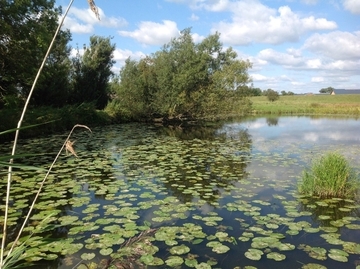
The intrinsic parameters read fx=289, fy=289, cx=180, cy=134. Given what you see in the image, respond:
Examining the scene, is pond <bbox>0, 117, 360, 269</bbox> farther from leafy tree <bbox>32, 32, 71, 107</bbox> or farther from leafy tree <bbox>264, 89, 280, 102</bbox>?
leafy tree <bbox>264, 89, 280, 102</bbox>

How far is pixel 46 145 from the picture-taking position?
37.2ft

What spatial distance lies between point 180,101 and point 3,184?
60.3 feet

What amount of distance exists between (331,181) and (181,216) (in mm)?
3237

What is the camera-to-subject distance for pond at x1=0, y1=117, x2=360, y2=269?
346 centimetres

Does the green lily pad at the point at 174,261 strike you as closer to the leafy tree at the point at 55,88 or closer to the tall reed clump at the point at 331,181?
the tall reed clump at the point at 331,181

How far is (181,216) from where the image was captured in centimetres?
475

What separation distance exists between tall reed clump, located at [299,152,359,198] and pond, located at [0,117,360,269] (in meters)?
0.29

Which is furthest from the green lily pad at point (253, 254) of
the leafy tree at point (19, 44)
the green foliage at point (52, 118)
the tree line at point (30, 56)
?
the leafy tree at point (19, 44)

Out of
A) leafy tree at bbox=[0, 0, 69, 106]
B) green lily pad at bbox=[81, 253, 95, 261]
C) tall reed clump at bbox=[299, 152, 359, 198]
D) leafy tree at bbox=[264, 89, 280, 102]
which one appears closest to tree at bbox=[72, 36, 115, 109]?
leafy tree at bbox=[0, 0, 69, 106]

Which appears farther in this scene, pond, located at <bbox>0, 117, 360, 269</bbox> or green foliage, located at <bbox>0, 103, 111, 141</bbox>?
green foliage, located at <bbox>0, 103, 111, 141</bbox>

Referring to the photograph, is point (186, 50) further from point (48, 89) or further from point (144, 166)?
point (144, 166)

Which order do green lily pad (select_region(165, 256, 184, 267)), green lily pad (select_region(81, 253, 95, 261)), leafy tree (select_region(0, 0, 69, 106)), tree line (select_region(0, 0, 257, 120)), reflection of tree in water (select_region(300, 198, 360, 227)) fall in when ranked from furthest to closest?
tree line (select_region(0, 0, 257, 120)), leafy tree (select_region(0, 0, 69, 106)), reflection of tree in water (select_region(300, 198, 360, 227)), green lily pad (select_region(81, 253, 95, 261)), green lily pad (select_region(165, 256, 184, 267))

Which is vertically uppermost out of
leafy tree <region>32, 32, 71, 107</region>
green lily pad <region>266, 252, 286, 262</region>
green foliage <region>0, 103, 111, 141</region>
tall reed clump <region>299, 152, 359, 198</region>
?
leafy tree <region>32, 32, 71, 107</region>

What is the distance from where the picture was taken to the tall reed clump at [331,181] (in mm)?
5824
